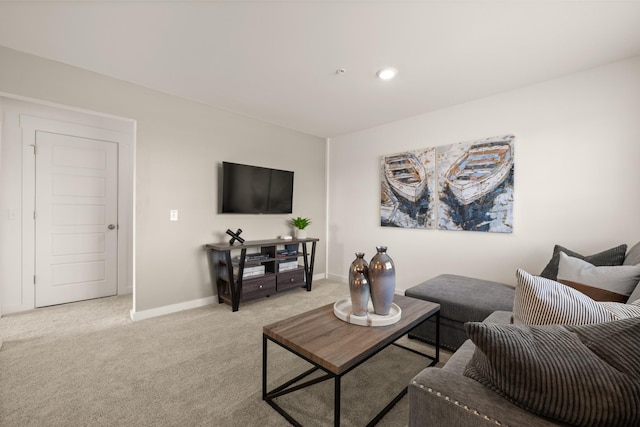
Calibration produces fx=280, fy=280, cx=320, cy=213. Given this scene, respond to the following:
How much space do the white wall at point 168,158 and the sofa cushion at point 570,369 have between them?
10.2 ft

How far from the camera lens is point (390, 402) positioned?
163cm

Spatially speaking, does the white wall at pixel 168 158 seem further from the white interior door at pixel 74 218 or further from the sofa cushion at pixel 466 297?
the sofa cushion at pixel 466 297

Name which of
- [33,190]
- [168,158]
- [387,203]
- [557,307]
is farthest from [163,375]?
[387,203]

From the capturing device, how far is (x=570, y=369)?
65 cm

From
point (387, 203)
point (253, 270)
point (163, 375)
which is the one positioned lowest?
point (163, 375)

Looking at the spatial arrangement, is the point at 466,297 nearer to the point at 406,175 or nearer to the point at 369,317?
the point at 369,317

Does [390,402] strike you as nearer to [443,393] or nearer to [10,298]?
[443,393]

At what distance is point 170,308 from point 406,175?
10.7 feet

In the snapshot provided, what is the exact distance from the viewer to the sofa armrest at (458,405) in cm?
71

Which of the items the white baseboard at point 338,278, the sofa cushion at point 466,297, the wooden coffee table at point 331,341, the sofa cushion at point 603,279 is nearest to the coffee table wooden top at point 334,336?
the wooden coffee table at point 331,341

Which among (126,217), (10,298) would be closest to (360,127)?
(126,217)

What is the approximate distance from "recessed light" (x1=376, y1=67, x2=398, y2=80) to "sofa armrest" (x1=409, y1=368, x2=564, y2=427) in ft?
7.91

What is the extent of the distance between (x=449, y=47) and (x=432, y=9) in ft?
1.60

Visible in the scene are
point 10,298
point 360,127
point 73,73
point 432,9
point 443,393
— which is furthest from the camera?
point 360,127
